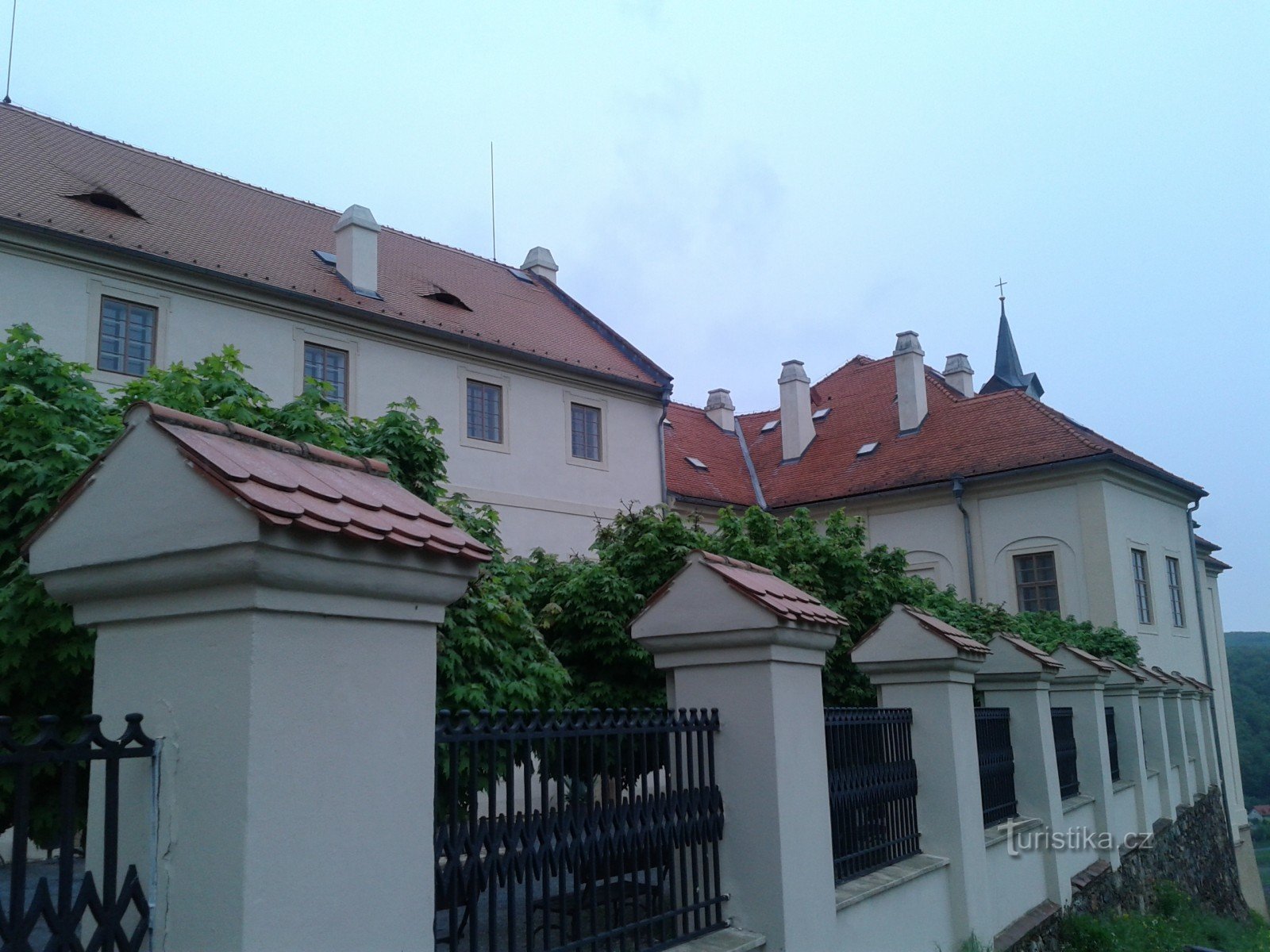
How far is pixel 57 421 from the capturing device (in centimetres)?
562

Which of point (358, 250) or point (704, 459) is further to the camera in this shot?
point (704, 459)

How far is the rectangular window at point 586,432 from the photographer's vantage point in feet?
76.9

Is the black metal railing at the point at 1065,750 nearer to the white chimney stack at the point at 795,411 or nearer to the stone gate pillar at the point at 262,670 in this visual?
the stone gate pillar at the point at 262,670

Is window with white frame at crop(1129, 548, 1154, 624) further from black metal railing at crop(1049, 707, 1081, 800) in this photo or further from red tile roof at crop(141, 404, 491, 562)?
red tile roof at crop(141, 404, 491, 562)

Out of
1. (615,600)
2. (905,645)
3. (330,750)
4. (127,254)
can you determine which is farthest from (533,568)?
(127,254)

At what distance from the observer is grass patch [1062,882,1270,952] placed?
9812mm

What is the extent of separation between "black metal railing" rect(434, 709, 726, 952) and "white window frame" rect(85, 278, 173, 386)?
13358 mm

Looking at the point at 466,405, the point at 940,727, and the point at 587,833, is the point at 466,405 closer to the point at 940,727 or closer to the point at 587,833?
the point at 940,727

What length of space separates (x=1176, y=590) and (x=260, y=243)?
25.2m

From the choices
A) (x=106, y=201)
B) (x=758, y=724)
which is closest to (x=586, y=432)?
(x=106, y=201)

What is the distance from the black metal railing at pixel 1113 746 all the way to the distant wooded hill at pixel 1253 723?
52.8 meters

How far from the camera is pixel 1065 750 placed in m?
12.3

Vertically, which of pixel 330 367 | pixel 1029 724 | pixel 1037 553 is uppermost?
pixel 330 367

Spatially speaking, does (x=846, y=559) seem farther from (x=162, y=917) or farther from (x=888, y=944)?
(x=162, y=917)
